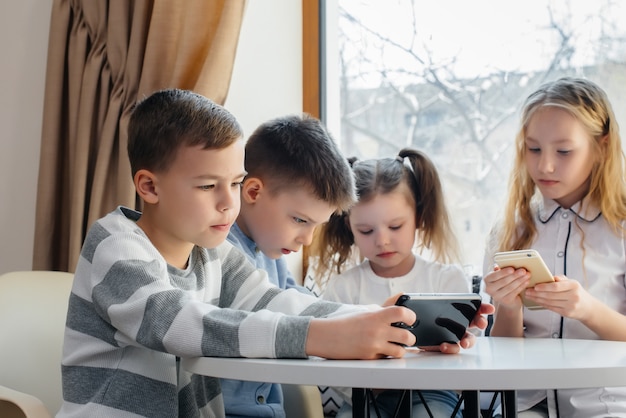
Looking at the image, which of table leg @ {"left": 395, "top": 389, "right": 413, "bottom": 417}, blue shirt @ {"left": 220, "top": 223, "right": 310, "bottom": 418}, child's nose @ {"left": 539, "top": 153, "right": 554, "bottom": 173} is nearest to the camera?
table leg @ {"left": 395, "top": 389, "right": 413, "bottom": 417}

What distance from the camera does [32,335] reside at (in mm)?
1783

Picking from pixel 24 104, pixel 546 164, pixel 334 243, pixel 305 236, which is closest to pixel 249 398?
pixel 305 236

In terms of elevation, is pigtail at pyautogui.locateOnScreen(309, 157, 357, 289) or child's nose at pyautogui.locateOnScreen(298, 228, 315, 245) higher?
child's nose at pyautogui.locateOnScreen(298, 228, 315, 245)

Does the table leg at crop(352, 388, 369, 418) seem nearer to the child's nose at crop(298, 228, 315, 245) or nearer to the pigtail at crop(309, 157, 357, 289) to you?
the child's nose at crop(298, 228, 315, 245)

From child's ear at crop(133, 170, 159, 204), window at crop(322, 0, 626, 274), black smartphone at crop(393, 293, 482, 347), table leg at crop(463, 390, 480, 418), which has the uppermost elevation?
window at crop(322, 0, 626, 274)

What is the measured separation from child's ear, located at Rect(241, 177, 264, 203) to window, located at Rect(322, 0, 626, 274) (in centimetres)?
93

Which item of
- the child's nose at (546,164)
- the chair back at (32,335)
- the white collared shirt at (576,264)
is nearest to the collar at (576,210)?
the white collared shirt at (576,264)

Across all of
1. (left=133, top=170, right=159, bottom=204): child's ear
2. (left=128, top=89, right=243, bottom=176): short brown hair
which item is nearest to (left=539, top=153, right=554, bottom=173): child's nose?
(left=128, top=89, right=243, bottom=176): short brown hair

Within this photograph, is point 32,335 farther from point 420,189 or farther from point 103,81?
point 420,189

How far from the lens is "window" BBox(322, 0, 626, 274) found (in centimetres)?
256

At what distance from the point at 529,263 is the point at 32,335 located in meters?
1.06

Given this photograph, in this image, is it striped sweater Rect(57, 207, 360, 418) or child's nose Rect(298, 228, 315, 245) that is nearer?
striped sweater Rect(57, 207, 360, 418)

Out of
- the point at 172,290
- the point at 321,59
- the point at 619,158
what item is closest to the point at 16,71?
the point at 321,59

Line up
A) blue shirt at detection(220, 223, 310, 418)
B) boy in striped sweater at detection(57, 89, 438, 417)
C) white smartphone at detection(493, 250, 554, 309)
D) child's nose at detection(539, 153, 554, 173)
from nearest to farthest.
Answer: boy in striped sweater at detection(57, 89, 438, 417)
white smartphone at detection(493, 250, 554, 309)
blue shirt at detection(220, 223, 310, 418)
child's nose at detection(539, 153, 554, 173)
